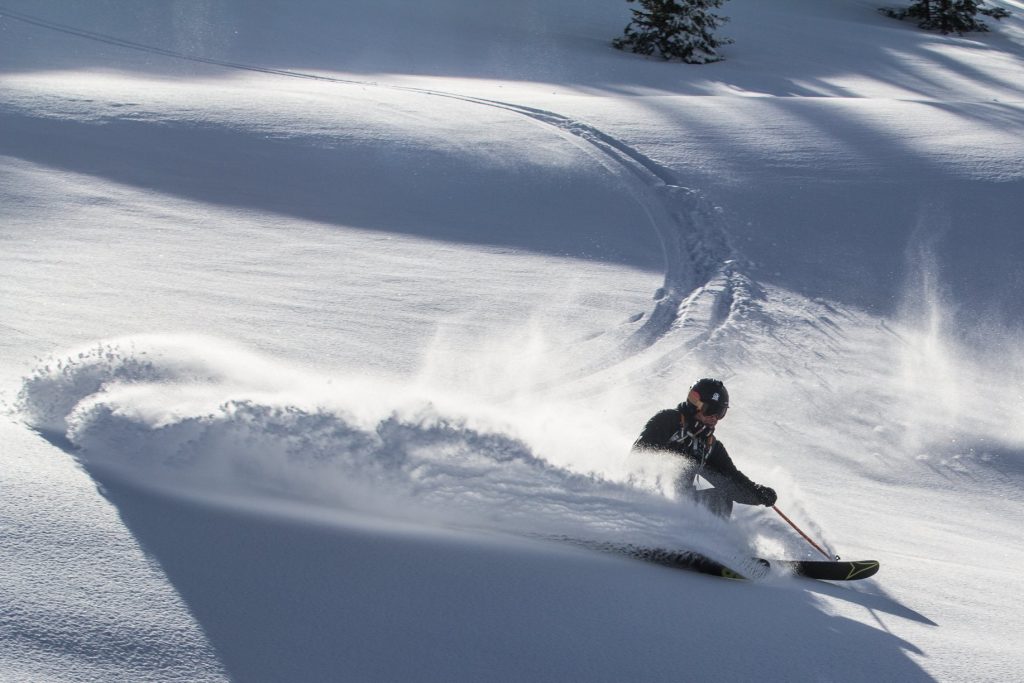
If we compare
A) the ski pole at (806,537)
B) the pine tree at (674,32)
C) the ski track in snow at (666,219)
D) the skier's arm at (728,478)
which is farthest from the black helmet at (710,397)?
the pine tree at (674,32)

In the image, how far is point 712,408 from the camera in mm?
5316

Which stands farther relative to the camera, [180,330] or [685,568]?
[180,330]

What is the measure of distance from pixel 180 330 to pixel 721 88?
11.7m

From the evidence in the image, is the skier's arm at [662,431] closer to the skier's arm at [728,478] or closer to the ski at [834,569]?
the skier's arm at [728,478]

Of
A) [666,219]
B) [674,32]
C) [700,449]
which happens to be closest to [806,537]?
[700,449]

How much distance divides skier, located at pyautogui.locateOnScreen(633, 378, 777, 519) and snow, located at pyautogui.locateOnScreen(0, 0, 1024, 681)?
0.14m

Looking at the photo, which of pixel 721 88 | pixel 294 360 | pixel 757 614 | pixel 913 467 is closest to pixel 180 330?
pixel 294 360

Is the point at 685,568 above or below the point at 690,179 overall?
below

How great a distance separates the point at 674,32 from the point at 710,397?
15132 mm

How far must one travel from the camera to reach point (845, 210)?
37.3 ft

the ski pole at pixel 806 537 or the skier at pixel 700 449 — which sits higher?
the skier at pixel 700 449

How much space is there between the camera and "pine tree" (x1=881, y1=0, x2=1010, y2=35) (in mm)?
22609

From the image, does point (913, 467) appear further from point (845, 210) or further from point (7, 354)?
point (7, 354)

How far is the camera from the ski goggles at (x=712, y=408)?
5.30 m
